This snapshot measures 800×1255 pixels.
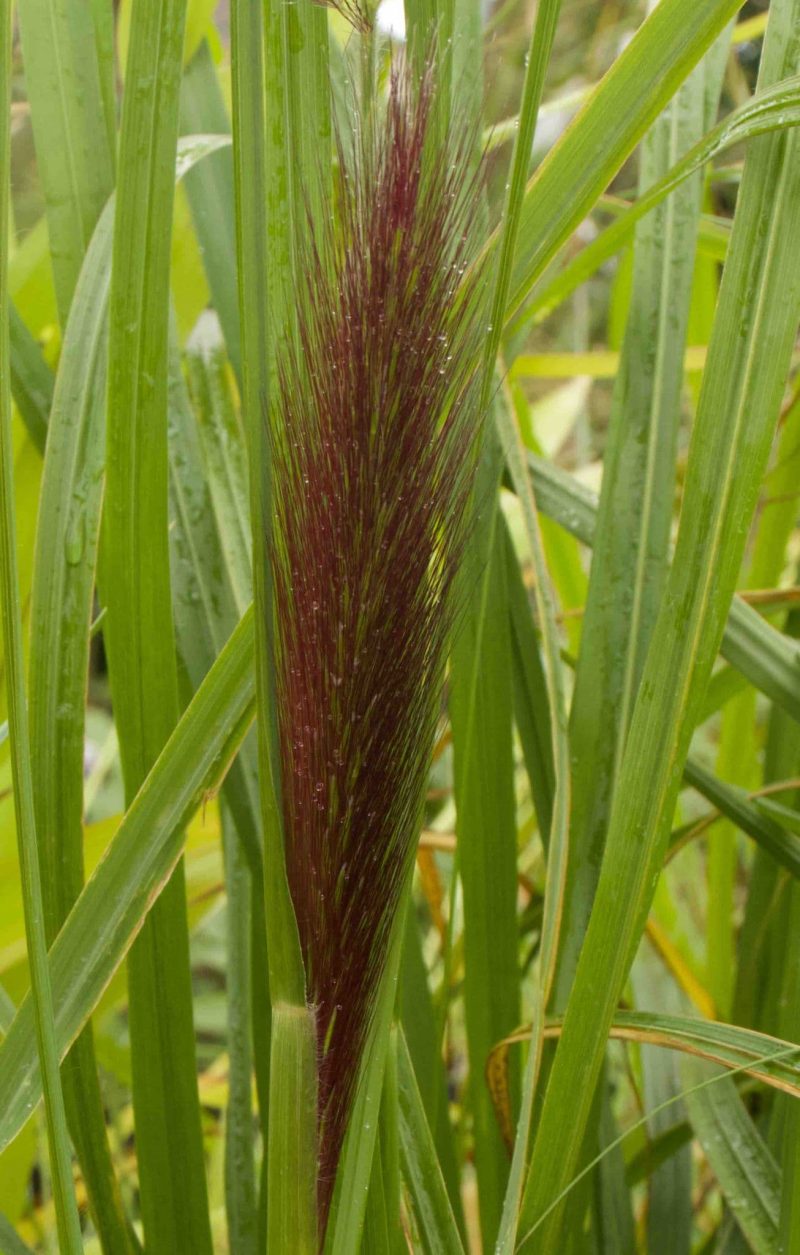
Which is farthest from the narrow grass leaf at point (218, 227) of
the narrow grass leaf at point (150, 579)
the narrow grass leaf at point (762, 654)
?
the narrow grass leaf at point (762, 654)

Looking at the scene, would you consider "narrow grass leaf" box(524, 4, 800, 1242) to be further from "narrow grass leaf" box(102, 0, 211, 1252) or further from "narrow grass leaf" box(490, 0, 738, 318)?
"narrow grass leaf" box(102, 0, 211, 1252)

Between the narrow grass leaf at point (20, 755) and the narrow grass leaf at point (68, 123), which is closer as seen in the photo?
the narrow grass leaf at point (20, 755)

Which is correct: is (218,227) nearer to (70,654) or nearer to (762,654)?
(70,654)

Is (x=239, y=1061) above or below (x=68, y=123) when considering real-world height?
below

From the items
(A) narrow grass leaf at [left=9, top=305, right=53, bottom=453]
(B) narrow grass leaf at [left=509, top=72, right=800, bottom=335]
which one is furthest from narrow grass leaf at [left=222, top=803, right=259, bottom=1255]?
(B) narrow grass leaf at [left=509, top=72, right=800, bottom=335]

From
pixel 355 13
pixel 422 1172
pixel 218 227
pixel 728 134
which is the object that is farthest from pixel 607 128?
pixel 422 1172

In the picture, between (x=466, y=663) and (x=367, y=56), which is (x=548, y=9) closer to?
(x=367, y=56)

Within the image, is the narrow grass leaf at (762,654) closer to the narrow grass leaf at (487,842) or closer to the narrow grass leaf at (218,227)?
the narrow grass leaf at (487,842)

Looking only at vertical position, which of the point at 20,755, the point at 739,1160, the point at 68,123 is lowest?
the point at 739,1160
